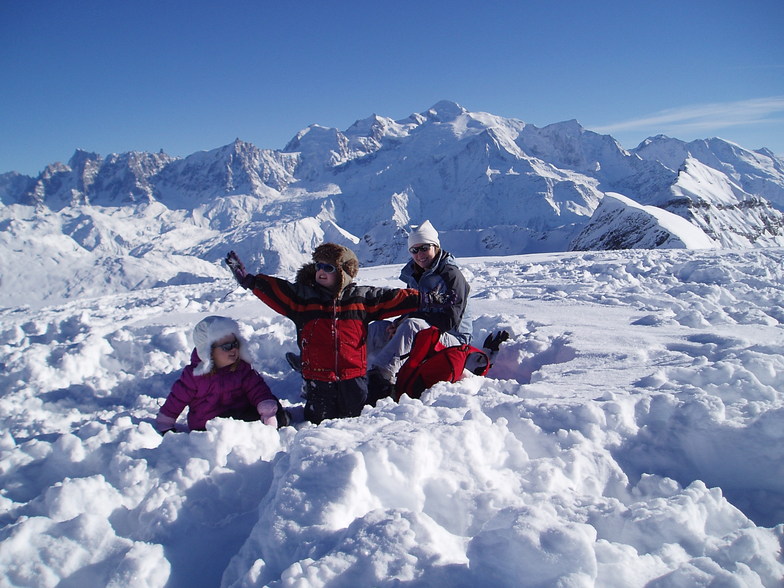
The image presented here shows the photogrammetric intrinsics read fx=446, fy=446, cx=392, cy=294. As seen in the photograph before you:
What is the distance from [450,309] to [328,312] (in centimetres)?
99

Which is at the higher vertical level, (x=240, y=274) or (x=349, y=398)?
(x=240, y=274)

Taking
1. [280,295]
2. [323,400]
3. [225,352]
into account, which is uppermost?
[280,295]

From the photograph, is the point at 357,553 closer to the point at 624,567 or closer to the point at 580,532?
the point at 580,532

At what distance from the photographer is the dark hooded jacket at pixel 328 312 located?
3.36 metres

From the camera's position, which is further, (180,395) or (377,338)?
(377,338)

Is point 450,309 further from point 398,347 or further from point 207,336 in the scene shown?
point 207,336

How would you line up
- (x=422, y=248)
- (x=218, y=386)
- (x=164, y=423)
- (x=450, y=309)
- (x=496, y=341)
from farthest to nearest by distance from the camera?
1. (x=496, y=341)
2. (x=422, y=248)
3. (x=450, y=309)
4. (x=218, y=386)
5. (x=164, y=423)

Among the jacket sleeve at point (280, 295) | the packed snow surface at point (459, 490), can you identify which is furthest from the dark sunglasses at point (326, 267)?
the packed snow surface at point (459, 490)

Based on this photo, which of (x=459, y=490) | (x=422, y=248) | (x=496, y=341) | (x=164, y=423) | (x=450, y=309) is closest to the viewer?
(x=459, y=490)

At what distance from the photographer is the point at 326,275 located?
3.33 meters

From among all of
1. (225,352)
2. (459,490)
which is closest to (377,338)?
(225,352)

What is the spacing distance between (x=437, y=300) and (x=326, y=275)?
2.90 feet

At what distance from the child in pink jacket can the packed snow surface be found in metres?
0.66

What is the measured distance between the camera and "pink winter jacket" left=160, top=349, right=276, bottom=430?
10.6 ft
